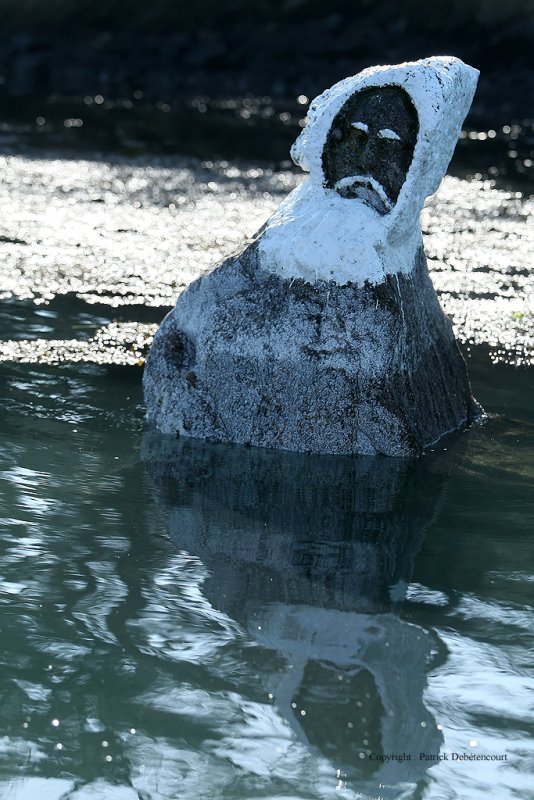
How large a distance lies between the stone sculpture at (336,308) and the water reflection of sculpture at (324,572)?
0.18 metres

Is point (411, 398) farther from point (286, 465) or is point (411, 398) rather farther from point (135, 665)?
point (135, 665)

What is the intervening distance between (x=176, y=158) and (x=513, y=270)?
7.19 m

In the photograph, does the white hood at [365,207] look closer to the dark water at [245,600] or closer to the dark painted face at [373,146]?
the dark painted face at [373,146]

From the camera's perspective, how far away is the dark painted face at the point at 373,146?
616 centimetres

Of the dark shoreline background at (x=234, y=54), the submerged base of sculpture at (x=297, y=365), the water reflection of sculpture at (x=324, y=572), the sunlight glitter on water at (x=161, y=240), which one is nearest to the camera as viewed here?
the water reflection of sculpture at (x=324, y=572)

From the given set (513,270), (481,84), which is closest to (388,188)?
(513,270)

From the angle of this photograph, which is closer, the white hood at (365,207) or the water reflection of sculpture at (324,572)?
the water reflection of sculpture at (324,572)

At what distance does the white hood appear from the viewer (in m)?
6.02

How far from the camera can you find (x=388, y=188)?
20.6ft

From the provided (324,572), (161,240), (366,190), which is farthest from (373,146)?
(161,240)

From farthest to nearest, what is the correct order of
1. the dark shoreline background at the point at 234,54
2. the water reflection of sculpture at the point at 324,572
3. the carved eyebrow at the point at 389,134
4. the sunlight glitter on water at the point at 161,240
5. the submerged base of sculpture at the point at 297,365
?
the dark shoreline background at the point at 234,54 < the sunlight glitter on water at the point at 161,240 < the carved eyebrow at the point at 389,134 < the submerged base of sculpture at the point at 297,365 < the water reflection of sculpture at the point at 324,572

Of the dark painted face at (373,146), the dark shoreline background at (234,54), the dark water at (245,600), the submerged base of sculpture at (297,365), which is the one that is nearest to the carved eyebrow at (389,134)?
the dark painted face at (373,146)

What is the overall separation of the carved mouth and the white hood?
0.19 ft

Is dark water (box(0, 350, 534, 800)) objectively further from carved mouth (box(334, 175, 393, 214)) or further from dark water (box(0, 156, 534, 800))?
carved mouth (box(334, 175, 393, 214))
